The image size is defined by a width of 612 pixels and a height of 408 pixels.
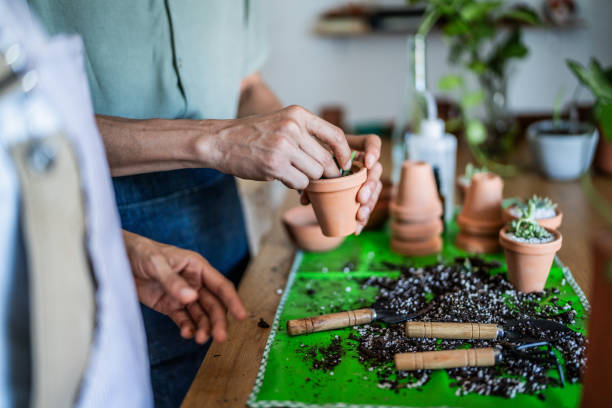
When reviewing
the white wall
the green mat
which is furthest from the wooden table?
the white wall

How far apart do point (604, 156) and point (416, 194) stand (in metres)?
1.01

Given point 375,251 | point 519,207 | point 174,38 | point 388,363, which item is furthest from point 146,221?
point 519,207

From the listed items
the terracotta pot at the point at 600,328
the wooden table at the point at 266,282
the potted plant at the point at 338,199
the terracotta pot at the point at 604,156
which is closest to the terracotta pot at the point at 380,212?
the wooden table at the point at 266,282

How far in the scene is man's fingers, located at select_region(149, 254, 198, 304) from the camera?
717mm

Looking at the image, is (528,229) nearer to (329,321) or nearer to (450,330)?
(450,330)

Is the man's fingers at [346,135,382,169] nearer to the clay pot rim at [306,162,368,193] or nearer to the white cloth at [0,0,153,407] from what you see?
the clay pot rim at [306,162,368,193]

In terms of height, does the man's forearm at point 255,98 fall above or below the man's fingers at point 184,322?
above

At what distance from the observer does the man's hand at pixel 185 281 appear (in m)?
0.78

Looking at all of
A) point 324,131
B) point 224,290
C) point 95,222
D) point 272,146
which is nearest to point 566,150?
point 324,131

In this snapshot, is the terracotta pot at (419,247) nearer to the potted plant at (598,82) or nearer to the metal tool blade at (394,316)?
the metal tool blade at (394,316)

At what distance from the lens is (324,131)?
885 millimetres

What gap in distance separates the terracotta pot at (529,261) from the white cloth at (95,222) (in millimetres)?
698

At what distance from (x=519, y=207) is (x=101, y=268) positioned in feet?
3.01

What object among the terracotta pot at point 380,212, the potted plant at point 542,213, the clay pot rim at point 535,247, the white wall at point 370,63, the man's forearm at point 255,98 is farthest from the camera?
the white wall at point 370,63
